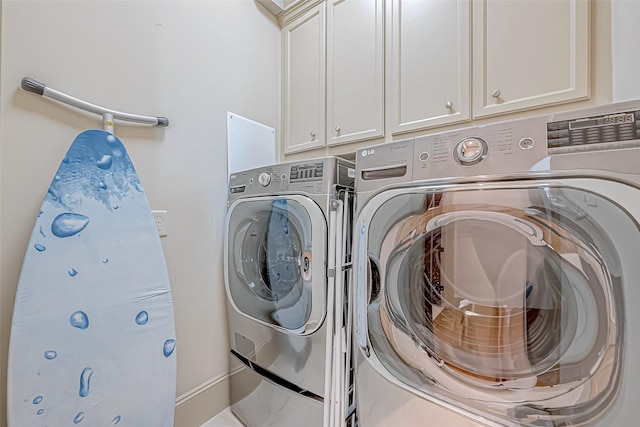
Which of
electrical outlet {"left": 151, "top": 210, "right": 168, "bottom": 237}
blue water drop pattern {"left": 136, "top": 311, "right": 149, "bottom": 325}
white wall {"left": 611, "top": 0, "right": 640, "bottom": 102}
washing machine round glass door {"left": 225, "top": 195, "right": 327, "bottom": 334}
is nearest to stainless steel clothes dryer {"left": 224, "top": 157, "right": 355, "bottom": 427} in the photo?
→ washing machine round glass door {"left": 225, "top": 195, "right": 327, "bottom": 334}

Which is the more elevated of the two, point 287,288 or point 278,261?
point 278,261

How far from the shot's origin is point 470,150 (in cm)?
74

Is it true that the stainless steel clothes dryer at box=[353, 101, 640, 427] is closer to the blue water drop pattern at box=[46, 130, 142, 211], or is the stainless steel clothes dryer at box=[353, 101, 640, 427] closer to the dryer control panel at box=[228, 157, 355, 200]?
the dryer control panel at box=[228, 157, 355, 200]

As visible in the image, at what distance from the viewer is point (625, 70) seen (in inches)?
34.9

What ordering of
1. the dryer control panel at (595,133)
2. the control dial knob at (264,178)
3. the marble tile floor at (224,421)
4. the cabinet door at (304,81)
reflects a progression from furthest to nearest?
the cabinet door at (304,81), the marble tile floor at (224,421), the control dial knob at (264,178), the dryer control panel at (595,133)

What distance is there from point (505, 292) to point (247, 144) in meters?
1.52

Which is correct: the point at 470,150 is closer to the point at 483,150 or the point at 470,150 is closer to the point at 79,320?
the point at 483,150

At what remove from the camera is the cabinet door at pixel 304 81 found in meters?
1.72

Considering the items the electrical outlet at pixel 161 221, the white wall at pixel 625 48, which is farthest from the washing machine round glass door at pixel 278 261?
the white wall at pixel 625 48

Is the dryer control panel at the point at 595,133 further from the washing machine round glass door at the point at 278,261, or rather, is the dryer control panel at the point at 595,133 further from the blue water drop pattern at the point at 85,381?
the blue water drop pattern at the point at 85,381

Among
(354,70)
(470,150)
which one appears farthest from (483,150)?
(354,70)

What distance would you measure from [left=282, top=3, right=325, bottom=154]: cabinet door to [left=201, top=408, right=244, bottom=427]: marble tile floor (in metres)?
1.65

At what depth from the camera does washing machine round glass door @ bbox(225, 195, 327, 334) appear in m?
1.06

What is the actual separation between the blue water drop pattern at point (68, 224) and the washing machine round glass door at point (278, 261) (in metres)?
0.63
